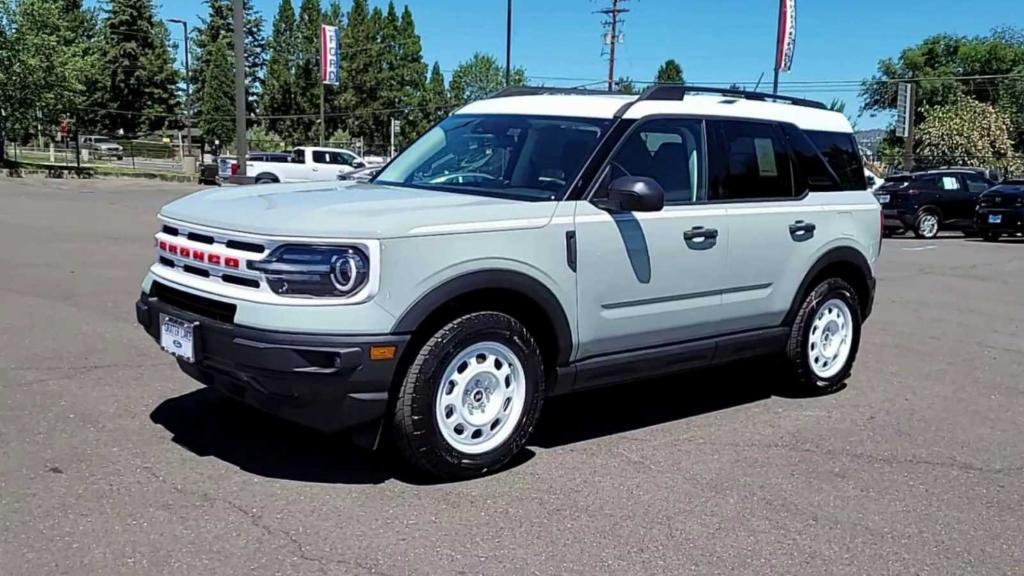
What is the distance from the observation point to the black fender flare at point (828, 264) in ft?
20.1

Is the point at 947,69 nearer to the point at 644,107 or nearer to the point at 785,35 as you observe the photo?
the point at 785,35

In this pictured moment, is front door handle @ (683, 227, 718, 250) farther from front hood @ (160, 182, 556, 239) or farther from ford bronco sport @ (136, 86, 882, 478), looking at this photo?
front hood @ (160, 182, 556, 239)

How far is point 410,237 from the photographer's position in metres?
4.17

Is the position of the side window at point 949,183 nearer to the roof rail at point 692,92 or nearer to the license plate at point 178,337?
the roof rail at point 692,92

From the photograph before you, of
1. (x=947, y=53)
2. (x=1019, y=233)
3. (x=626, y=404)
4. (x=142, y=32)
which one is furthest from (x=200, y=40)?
(x=626, y=404)

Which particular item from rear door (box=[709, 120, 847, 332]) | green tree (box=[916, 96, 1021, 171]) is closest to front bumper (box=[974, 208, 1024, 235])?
rear door (box=[709, 120, 847, 332])

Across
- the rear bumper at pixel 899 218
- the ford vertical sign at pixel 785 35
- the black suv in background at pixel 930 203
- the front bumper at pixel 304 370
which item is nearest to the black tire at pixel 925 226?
the black suv in background at pixel 930 203

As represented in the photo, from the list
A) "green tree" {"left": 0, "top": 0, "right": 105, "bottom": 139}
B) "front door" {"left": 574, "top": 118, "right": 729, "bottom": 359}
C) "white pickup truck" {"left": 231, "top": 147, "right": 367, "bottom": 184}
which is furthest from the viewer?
"green tree" {"left": 0, "top": 0, "right": 105, "bottom": 139}

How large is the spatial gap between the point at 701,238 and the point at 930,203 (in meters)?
19.1

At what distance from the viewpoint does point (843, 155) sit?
6.60 metres

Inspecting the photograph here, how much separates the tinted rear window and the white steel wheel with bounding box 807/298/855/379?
0.87 metres

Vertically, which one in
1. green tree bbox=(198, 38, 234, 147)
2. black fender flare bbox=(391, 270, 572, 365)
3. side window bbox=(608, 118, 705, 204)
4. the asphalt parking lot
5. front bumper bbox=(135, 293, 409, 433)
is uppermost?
green tree bbox=(198, 38, 234, 147)

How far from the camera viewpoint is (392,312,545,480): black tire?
14.1 feet

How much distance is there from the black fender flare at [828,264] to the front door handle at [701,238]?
1.00 metres
